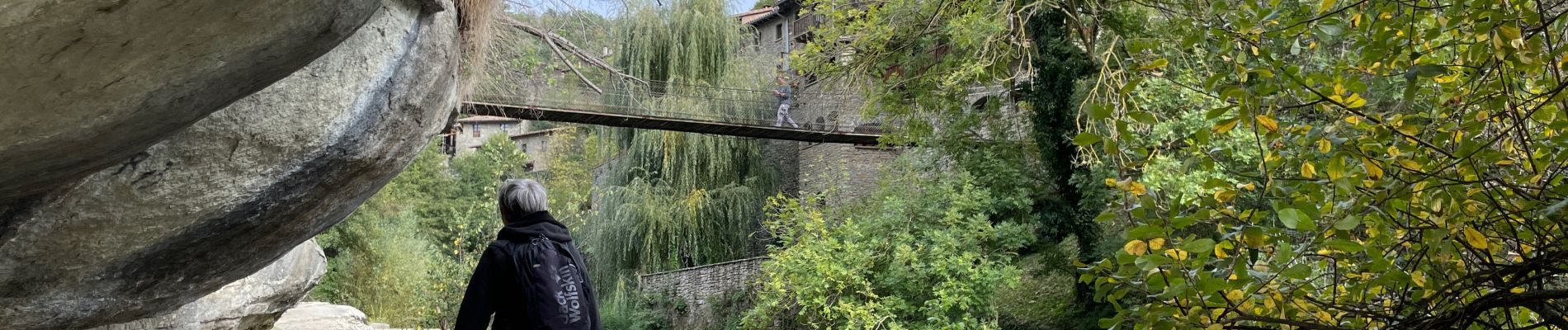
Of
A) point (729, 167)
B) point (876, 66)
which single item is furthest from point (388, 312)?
point (876, 66)

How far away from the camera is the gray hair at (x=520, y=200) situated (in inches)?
119

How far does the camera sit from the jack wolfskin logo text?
115 inches

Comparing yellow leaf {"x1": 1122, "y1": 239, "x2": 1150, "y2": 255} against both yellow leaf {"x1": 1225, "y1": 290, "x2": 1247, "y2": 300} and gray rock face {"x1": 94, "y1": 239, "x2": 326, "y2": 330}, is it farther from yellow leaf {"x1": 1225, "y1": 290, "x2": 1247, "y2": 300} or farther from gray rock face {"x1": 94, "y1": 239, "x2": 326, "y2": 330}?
gray rock face {"x1": 94, "y1": 239, "x2": 326, "y2": 330}

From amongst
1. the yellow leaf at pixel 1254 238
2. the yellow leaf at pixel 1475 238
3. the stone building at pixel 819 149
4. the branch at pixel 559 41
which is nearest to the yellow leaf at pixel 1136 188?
the yellow leaf at pixel 1254 238

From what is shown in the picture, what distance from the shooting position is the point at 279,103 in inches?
139

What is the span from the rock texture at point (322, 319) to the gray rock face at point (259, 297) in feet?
7.44

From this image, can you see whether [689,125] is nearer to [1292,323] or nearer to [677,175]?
[677,175]

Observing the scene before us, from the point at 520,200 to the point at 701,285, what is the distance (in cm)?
1564

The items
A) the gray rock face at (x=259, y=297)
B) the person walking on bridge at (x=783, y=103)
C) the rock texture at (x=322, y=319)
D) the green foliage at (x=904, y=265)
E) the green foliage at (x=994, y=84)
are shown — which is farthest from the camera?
the person walking on bridge at (x=783, y=103)

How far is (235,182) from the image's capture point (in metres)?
3.66

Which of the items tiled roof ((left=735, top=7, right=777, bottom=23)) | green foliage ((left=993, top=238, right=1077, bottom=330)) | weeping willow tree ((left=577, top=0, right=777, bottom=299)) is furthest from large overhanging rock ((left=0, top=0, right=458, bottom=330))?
tiled roof ((left=735, top=7, right=777, bottom=23))

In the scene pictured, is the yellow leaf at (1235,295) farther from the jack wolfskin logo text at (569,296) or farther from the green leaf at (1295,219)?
the jack wolfskin logo text at (569,296)

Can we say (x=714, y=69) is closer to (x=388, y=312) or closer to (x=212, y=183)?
(x=388, y=312)

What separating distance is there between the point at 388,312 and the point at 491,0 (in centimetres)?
1768
